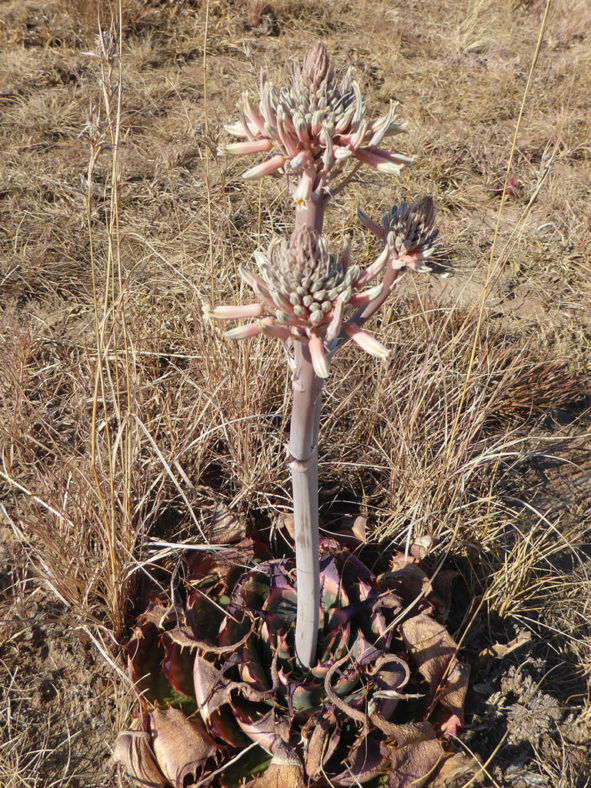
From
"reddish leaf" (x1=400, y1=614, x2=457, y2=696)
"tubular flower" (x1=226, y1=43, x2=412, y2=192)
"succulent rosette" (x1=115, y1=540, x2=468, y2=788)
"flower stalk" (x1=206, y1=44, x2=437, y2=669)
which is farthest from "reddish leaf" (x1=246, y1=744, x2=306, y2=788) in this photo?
"tubular flower" (x1=226, y1=43, x2=412, y2=192)

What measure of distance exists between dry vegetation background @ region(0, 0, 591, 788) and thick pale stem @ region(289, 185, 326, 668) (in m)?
0.61

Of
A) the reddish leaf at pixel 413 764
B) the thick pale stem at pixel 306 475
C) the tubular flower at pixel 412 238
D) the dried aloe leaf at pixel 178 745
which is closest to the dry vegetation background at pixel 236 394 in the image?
the reddish leaf at pixel 413 764

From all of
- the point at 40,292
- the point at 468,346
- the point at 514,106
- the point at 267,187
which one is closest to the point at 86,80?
the point at 267,187

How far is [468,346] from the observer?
10.7 ft

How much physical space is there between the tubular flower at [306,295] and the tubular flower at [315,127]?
15cm

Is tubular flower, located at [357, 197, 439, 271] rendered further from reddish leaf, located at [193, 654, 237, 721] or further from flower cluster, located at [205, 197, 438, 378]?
reddish leaf, located at [193, 654, 237, 721]

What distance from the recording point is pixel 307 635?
1.90 meters

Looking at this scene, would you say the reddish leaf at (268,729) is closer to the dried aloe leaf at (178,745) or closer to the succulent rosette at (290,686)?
the succulent rosette at (290,686)

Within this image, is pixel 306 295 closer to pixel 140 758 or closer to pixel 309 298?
pixel 309 298

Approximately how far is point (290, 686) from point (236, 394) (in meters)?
1.22

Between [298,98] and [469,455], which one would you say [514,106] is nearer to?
[469,455]

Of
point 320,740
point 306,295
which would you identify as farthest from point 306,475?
point 320,740

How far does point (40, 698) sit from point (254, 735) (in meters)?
0.83

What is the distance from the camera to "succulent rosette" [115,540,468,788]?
6.08ft
